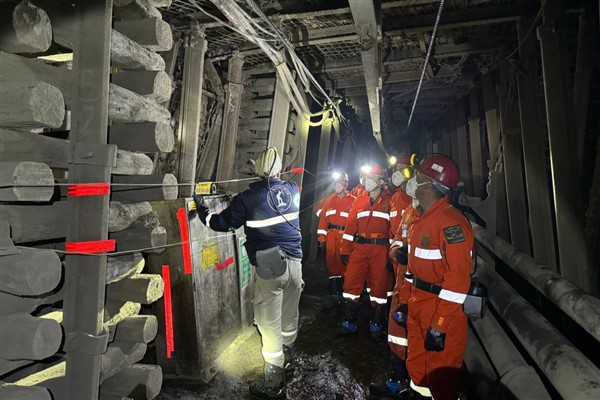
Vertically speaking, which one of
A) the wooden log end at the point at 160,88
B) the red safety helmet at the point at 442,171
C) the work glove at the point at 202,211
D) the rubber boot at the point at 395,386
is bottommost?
the rubber boot at the point at 395,386

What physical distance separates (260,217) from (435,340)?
78.6 inches

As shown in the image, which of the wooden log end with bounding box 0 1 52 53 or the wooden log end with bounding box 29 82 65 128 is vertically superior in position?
the wooden log end with bounding box 0 1 52 53

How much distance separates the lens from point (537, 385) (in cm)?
233

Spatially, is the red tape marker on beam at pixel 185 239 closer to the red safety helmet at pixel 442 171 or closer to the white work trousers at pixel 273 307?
the white work trousers at pixel 273 307

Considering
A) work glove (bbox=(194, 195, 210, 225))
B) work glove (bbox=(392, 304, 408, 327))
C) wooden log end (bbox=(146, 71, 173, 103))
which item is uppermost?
wooden log end (bbox=(146, 71, 173, 103))

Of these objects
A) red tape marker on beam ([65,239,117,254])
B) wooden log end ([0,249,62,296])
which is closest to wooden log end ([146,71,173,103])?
red tape marker on beam ([65,239,117,254])

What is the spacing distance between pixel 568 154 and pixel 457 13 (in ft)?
7.59

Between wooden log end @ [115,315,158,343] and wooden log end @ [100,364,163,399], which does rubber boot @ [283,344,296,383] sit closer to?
wooden log end @ [100,364,163,399]

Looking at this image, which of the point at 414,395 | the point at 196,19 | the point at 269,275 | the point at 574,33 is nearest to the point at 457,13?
the point at 574,33

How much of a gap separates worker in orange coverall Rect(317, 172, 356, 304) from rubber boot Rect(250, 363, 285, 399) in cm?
267

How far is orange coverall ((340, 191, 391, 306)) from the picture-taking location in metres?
5.25

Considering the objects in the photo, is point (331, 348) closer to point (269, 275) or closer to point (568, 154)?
point (269, 275)

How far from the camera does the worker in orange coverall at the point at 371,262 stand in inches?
202

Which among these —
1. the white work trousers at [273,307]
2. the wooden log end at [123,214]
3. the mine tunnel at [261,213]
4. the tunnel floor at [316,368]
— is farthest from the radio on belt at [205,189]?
the tunnel floor at [316,368]
